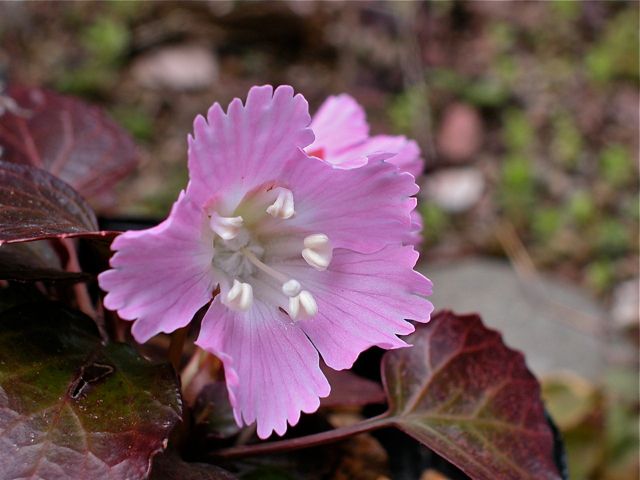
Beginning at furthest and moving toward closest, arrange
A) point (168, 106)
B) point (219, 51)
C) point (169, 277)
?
point (219, 51) < point (168, 106) < point (169, 277)

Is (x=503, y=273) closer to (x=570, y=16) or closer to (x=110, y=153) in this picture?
(x=570, y=16)

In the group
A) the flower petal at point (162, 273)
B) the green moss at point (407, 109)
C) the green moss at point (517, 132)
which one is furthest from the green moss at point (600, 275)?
the flower petal at point (162, 273)

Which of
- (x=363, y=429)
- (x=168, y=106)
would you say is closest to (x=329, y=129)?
(x=363, y=429)

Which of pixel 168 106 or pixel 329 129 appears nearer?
pixel 329 129

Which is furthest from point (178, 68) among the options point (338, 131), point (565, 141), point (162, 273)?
point (162, 273)

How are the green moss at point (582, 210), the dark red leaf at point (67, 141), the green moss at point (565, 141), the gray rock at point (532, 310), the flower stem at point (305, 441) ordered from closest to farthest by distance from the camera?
the flower stem at point (305, 441) → the dark red leaf at point (67, 141) → the gray rock at point (532, 310) → the green moss at point (582, 210) → the green moss at point (565, 141)

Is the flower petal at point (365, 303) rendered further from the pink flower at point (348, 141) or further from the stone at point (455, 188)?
the stone at point (455, 188)

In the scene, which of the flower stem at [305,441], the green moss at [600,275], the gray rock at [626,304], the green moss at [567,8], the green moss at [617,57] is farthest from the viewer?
the green moss at [567,8]

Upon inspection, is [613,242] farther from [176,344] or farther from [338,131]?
[176,344]
